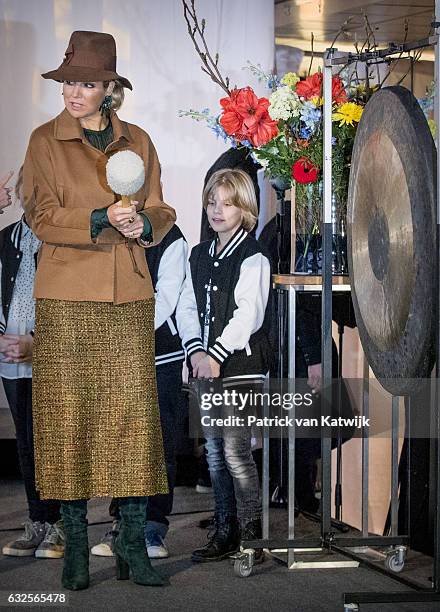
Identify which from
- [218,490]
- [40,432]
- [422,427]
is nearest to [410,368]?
[422,427]

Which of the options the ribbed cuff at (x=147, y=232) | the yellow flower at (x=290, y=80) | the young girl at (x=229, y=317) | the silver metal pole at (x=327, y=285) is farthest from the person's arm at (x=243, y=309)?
the yellow flower at (x=290, y=80)

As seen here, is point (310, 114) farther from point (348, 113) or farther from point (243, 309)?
point (243, 309)

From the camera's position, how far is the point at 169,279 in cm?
384

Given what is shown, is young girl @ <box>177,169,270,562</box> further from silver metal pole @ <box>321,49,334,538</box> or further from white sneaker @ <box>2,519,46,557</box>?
white sneaker @ <box>2,519,46,557</box>

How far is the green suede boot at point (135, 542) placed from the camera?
3.52m

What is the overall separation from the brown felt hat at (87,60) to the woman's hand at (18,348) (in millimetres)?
863

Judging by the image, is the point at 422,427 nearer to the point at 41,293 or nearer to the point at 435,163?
the point at 435,163

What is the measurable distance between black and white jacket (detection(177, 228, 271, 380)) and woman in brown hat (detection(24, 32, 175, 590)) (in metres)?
0.33

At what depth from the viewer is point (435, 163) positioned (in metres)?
3.46

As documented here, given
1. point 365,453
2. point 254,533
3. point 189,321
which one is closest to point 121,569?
point 254,533

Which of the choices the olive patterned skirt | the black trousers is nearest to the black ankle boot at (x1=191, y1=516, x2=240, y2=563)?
the olive patterned skirt

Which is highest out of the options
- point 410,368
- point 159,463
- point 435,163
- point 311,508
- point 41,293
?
point 435,163

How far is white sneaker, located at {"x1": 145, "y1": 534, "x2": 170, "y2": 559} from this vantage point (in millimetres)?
3834

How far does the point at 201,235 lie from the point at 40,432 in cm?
87
